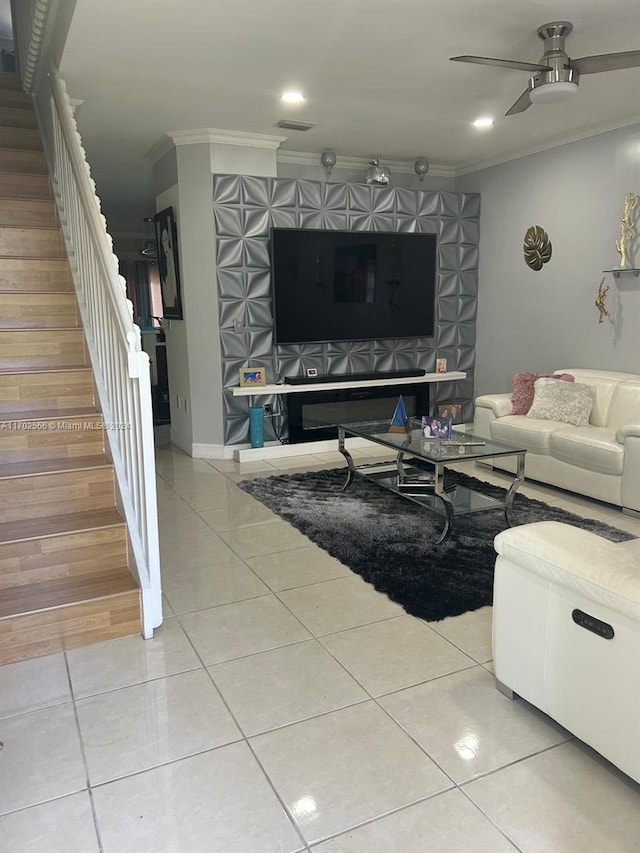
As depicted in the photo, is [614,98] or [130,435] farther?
[614,98]

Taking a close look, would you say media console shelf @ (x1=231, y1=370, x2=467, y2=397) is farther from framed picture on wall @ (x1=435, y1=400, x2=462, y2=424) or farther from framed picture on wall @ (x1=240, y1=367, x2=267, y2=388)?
framed picture on wall @ (x1=435, y1=400, x2=462, y2=424)

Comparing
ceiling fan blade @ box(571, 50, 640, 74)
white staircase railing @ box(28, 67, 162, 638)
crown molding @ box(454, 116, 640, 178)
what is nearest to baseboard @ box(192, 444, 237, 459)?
white staircase railing @ box(28, 67, 162, 638)

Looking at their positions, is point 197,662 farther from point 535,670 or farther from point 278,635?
point 535,670

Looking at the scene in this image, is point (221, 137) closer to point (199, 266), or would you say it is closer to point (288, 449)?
point (199, 266)

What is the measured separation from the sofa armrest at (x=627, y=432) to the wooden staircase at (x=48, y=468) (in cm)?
314

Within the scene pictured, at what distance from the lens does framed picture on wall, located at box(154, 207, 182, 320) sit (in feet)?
18.0

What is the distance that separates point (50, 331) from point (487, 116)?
3.53 m

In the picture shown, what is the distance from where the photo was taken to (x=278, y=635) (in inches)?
104

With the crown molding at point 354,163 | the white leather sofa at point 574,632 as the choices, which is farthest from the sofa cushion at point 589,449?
the crown molding at point 354,163

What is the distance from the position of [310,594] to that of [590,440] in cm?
239

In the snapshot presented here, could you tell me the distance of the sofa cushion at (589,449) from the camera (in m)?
Result: 4.11

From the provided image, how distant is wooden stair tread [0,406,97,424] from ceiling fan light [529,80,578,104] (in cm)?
276

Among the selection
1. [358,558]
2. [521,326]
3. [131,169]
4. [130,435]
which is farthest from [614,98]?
[131,169]

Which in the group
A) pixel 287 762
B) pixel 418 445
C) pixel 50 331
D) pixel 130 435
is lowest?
pixel 287 762
